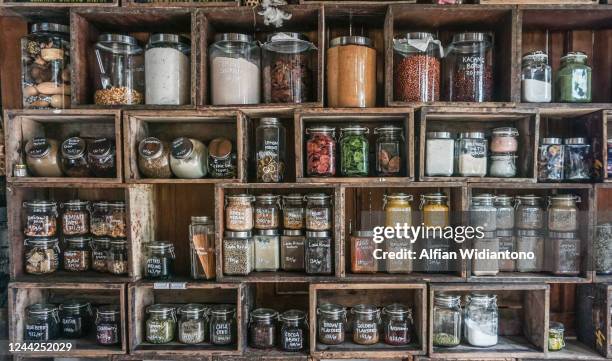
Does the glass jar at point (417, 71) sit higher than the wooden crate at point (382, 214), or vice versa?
the glass jar at point (417, 71)

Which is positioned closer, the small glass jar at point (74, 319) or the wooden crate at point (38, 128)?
the wooden crate at point (38, 128)

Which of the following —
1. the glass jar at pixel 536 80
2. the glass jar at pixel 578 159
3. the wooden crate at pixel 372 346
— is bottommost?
the wooden crate at pixel 372 346

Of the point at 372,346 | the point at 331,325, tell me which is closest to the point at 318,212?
the point at 331,325

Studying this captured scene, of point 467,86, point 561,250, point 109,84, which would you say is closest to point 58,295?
point 109,84

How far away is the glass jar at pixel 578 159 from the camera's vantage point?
165cm

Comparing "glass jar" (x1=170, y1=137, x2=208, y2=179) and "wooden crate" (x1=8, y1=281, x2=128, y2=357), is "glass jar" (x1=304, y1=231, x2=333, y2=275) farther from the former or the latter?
"wooden crate" (x1=8, y1=281, x2=128, y2=357)

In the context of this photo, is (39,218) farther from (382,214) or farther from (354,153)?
(382,214)

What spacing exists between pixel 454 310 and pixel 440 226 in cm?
31

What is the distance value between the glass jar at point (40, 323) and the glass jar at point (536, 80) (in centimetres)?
190

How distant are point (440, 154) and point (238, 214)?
0.75 metres

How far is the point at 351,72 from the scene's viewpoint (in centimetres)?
162

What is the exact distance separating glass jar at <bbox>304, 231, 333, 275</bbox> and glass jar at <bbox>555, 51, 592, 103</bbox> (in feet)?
3.24

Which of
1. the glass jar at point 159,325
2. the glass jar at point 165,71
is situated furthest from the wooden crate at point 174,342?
the glass jar at point 165,71

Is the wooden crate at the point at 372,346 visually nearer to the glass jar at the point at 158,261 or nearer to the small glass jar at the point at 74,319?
the glass jar at the point at 158,261
